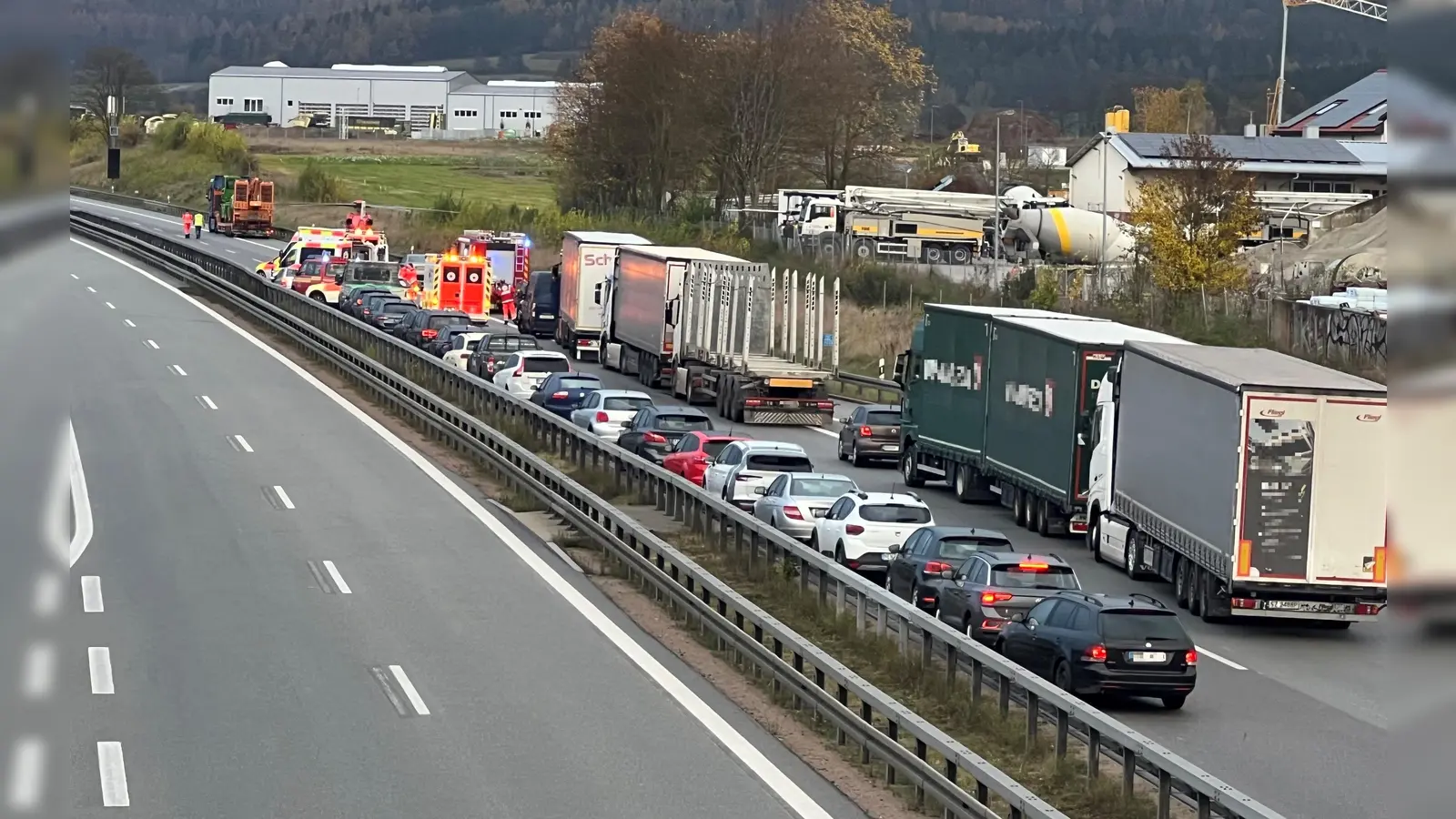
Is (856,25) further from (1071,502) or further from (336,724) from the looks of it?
(336,724)

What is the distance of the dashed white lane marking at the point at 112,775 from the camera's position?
14648mm

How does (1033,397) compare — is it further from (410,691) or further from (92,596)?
(410,691)

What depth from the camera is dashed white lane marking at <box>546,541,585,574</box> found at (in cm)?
2790

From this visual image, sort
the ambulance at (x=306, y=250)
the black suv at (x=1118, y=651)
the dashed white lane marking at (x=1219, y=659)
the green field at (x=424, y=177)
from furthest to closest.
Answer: the green field at (x=424, y=177) < the ambulance at (x=306, y=250) < the dashed white lane marking at (x=1219, y=659) < the black suv at (x=1118, y=651)

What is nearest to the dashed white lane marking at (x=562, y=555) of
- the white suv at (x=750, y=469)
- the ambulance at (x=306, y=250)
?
the white suv at (x=750, y=469)

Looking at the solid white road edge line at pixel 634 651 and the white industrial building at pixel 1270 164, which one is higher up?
the white industrial building at pixel 1270 164

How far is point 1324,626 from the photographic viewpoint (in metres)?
29.2

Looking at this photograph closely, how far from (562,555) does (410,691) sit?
938 cm

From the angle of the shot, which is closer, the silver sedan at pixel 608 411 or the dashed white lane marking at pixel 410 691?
the dashed white lane marking at pixel 410 691

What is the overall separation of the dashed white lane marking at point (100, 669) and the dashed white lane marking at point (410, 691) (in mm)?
2689

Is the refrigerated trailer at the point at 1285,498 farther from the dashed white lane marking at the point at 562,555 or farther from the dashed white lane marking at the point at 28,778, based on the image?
the dashed white lane marking at the point at 28,778

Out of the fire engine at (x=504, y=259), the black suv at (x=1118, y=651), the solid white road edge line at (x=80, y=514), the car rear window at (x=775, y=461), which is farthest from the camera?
the fire engine at (x=504, y=259)

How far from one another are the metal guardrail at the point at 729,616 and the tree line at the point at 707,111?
5174cm

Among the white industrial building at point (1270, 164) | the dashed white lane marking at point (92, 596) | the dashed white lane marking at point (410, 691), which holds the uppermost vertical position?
the white industrial building at point (1270, 164)
